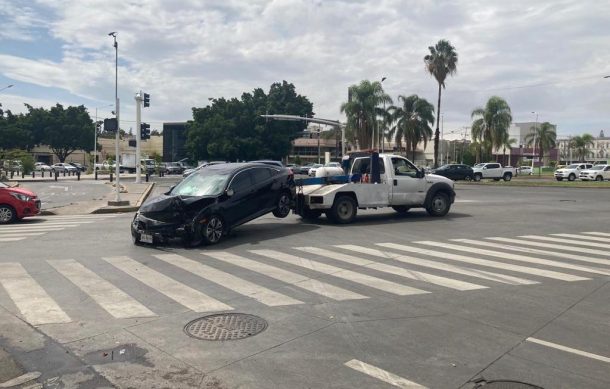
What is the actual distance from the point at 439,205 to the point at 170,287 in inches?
431

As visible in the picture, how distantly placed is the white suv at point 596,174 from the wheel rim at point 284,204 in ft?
151

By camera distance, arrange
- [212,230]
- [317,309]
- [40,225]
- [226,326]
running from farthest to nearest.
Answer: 1. [40,225]
2. [212,230]
3. [317,309]
4. [226,326]

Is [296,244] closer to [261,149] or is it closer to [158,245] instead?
[158,245]

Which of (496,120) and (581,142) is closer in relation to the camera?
(496,120)

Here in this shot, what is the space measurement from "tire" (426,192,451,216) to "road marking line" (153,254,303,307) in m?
9.12

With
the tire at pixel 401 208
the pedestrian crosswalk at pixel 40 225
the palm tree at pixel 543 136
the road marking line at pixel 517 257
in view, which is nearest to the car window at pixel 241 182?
the road marking line at pixel 517 257

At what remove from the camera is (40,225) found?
15109mm

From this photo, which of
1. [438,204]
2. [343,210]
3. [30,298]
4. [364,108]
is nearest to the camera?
[30,298]

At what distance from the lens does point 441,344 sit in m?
5.23

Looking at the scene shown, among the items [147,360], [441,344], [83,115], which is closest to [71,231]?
[147,360]

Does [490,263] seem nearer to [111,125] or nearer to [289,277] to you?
[289,277]

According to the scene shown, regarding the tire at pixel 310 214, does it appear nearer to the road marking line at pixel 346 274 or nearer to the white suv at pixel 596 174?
the road marking line at pixel 346 274

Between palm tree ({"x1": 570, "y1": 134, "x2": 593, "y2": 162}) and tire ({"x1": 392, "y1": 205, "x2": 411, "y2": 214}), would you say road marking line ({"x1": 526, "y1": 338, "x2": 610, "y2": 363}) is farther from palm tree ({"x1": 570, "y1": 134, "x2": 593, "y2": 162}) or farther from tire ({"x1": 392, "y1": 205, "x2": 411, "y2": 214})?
palm tree ({"x1": 570, "y1": 134, "x2": 593, "y2": 162})

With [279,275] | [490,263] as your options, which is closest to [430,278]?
[490,263]
